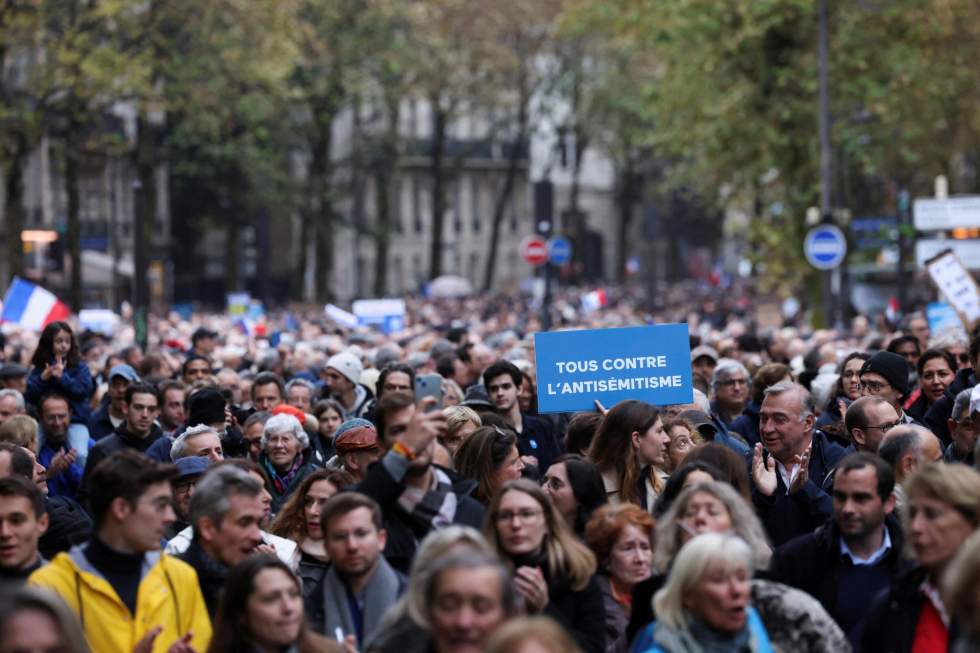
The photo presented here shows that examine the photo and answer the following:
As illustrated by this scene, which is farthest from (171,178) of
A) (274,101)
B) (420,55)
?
(274,101)

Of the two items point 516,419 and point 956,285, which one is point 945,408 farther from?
point 956,285

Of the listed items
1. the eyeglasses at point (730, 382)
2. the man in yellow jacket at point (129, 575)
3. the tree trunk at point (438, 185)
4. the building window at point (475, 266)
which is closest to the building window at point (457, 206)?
the building window at point (475, 266)

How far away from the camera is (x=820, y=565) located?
7.56m

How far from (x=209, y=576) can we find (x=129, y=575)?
1.81ft

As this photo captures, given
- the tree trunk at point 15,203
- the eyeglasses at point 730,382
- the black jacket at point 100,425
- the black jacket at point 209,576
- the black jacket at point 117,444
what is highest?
the tree trunk at point 15,203

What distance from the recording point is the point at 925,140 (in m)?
41.6

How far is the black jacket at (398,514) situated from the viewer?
290 inches

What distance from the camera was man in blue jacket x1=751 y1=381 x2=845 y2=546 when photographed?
886 centimetres

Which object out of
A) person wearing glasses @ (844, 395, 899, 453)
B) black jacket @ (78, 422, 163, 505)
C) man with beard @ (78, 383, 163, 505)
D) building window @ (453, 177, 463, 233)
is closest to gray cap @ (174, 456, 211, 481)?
black jacket @ (78, 422, 163, 505)

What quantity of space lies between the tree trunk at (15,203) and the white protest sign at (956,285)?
1841 cm

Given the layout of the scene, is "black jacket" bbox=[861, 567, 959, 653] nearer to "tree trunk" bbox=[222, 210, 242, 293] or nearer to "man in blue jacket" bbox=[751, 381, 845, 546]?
"man in blue jacket" bbox=[751, 381, 845, 546]

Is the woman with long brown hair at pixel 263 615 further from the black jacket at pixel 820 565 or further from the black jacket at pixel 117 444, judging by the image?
the black jacket at pixel 117 444

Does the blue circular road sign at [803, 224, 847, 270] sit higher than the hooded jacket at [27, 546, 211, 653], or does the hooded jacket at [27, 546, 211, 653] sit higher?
the blue circular road sign at [803, 224, 847, 270]

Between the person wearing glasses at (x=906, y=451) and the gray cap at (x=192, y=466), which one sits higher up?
the person wearing glasses at (x=906, y=451)
